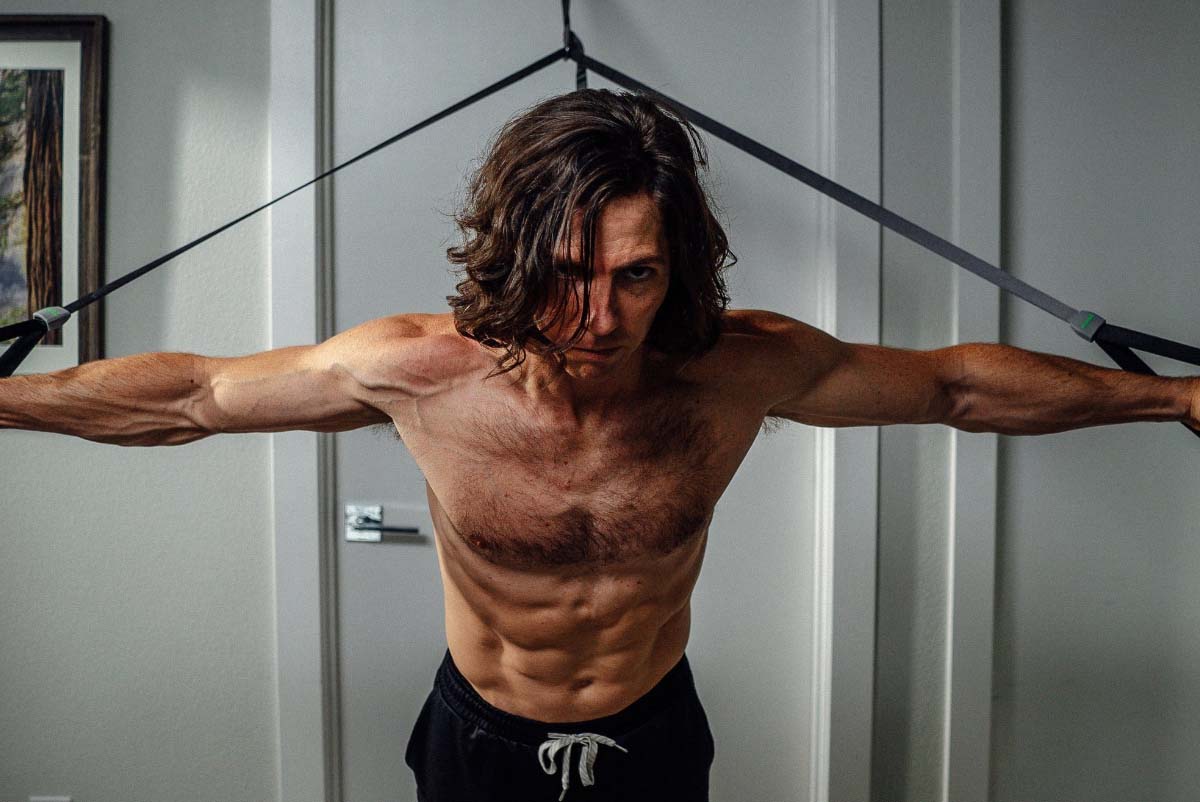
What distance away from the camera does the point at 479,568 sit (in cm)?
111

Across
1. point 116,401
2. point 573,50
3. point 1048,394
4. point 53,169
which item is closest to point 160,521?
point 53,169

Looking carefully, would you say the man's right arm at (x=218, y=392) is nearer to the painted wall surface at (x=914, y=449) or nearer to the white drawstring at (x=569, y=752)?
the white drawstring at (x=569, y=752)

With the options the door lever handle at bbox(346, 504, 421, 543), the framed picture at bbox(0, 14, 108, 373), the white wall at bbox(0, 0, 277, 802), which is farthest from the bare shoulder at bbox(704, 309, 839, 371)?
the framed picture at bbox(0, 14, 108, 373)

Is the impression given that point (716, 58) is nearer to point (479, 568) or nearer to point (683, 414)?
point (683, 414)

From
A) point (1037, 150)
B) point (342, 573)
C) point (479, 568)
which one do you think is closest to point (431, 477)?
point (479, 568)

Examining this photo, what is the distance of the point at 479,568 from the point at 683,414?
0.32 meters

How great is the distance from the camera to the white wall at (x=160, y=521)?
1.64 meters

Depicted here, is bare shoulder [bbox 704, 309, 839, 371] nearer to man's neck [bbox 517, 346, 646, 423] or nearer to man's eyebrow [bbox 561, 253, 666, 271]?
man's neck [bbox 517, 346, 646, 423]

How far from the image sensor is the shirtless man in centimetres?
88

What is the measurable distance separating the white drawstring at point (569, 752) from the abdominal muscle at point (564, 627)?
26 millimetres

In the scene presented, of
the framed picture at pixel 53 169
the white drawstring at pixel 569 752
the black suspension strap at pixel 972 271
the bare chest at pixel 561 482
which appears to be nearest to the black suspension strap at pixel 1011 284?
the black suspension strap at pixel 972 271

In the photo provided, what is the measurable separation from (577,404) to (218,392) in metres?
0.41

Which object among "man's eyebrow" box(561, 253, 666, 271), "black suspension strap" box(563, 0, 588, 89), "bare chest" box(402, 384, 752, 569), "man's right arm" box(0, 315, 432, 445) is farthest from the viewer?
"black suspension strap" box(563, 0, 588, 89)

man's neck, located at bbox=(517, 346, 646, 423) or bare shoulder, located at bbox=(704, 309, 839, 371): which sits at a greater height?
bare shoulder, located at bbox=(704, 309, 839, 371)
